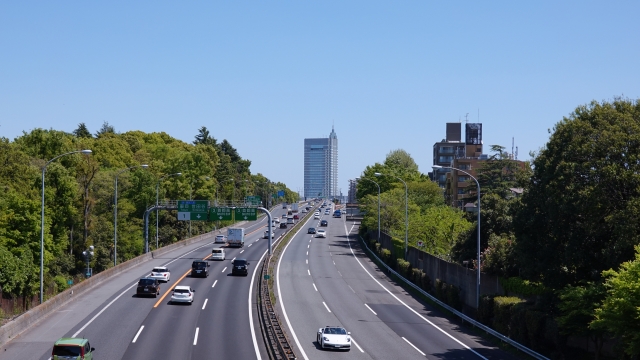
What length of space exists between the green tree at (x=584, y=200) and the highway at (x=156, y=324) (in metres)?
15.1

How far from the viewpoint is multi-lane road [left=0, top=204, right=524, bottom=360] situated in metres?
30.7

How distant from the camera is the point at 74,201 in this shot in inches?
2904

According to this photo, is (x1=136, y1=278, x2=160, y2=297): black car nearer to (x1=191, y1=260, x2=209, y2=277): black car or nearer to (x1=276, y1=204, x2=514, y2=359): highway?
(x1=276, y1=204, x2=514, y2=359): highway

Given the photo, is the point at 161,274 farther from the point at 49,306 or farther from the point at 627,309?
the point at 627,309

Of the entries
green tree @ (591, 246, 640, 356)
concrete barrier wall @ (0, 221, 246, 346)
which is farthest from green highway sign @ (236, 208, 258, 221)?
green tree @ (591, 246, 640, 356)

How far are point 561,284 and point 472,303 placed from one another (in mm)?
13582

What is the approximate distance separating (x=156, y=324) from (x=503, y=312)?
1988cm

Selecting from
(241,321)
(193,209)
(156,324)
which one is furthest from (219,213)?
(156,324)

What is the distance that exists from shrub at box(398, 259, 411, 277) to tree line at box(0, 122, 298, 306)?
90.0 ft

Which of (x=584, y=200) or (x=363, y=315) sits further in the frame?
(x=363, y=315)

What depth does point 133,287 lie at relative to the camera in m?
50.0

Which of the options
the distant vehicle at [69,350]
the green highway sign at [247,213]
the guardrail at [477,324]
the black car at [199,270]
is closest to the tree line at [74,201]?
the black car at [199,270]

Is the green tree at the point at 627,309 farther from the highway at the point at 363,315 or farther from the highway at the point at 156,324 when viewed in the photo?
the highway at the point at 156,324

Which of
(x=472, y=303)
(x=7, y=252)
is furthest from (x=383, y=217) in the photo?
(x=7, y=252)
